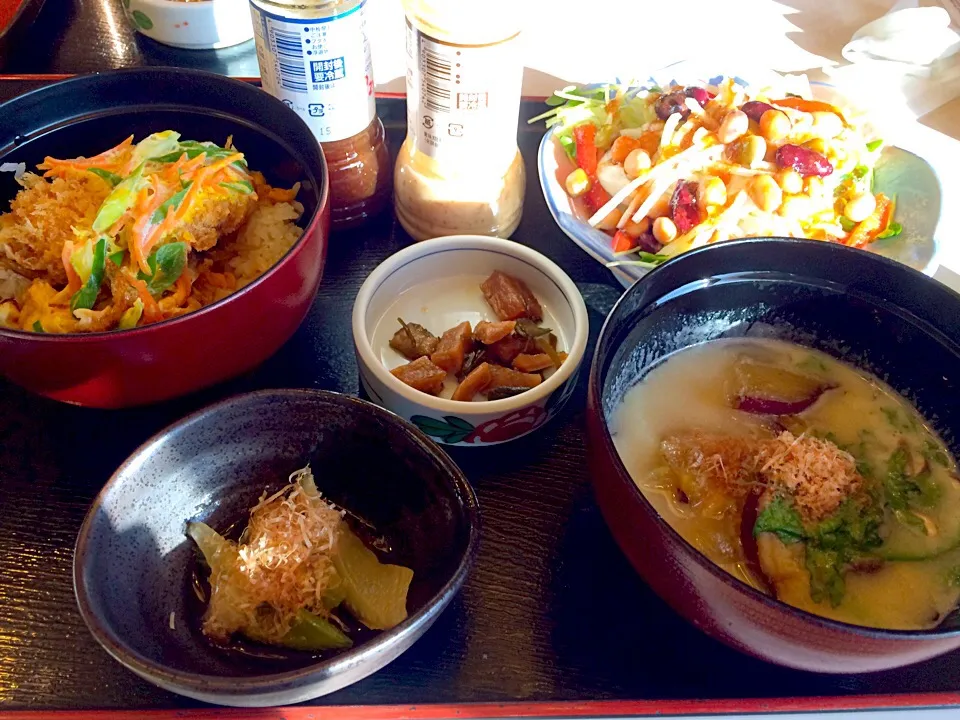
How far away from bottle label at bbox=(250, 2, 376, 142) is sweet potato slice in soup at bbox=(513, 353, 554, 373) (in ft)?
1.75

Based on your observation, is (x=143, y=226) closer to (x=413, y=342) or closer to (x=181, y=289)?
(x=181, y=289)

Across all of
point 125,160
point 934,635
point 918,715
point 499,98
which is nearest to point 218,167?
point 125,160

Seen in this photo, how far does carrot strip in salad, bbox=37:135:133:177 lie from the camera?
120cm

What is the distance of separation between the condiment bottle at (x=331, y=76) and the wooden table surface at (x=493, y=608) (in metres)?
0.43

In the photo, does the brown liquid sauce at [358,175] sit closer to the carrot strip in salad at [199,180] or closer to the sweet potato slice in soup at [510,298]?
the carrot strip in salad at [199,180]

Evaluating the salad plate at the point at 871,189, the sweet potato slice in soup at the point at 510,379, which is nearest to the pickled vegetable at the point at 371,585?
the sweet potato slice in soup at the point at 510,379

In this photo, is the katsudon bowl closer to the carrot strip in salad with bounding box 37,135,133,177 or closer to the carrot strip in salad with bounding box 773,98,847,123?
the carrot strip in salad with bounding box 37,135,133,177

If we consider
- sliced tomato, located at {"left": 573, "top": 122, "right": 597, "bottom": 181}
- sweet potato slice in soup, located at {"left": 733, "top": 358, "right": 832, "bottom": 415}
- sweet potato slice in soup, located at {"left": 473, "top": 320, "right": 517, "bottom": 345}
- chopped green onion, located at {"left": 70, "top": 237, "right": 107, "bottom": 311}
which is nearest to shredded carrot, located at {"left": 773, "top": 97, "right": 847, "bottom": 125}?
sliced tomato, located at {"left": 573, "top": 122, "right": 597, "bottom": 181}

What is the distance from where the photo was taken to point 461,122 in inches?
51.4

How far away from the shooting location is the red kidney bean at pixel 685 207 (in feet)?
4.80

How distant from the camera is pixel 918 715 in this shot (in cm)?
98

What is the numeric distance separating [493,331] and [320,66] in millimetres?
526

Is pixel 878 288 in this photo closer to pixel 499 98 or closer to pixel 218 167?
pixel 499 98

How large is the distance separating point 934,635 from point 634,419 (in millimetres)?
462
